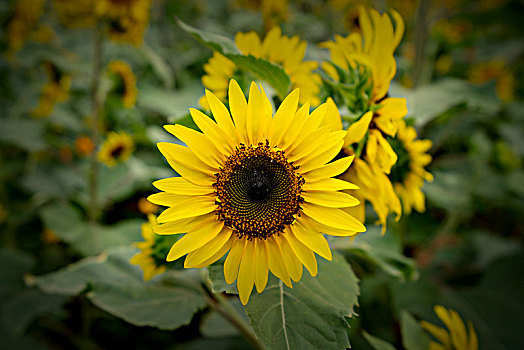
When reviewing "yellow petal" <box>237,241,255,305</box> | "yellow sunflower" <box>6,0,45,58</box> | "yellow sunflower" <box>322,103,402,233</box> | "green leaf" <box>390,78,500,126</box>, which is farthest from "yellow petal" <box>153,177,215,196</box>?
"yellow sunflower" <box>6,0,45,58</box>

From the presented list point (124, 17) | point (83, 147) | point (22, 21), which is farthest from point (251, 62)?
point (22, 21)

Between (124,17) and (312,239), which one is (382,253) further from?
(124,17)

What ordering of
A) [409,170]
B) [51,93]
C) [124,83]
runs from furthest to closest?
[51,93], [124,83], [409,170]

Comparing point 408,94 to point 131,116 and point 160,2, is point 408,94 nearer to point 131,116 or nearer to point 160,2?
point 131,116

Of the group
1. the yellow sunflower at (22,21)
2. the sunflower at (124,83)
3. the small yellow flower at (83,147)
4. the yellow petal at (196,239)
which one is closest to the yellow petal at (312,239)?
the yellow petal at (196,239)

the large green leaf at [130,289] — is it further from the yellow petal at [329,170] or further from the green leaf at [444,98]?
the green leaf at [444,98]
